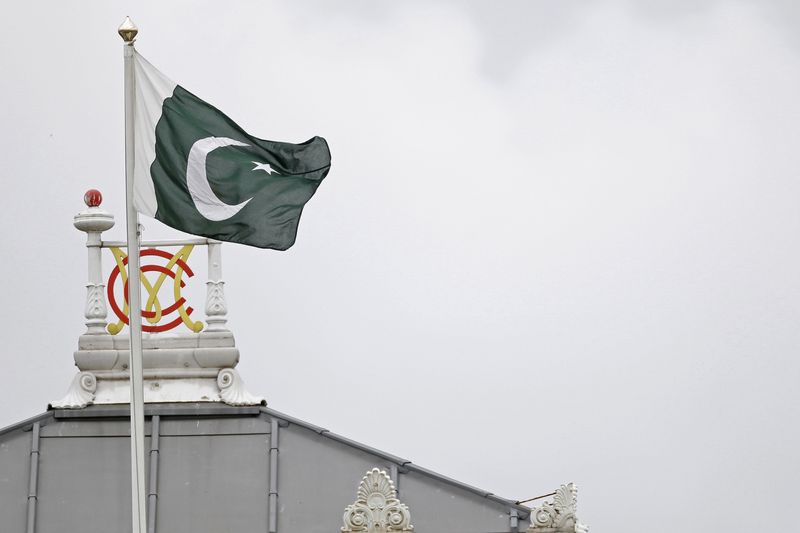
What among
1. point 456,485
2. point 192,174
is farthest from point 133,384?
point 456,485

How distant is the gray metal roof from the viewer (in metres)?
45.9

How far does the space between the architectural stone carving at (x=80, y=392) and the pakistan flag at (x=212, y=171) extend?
5.24 metres

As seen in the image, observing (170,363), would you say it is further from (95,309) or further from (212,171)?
(212,171)

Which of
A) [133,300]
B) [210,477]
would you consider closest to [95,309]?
[210,477]

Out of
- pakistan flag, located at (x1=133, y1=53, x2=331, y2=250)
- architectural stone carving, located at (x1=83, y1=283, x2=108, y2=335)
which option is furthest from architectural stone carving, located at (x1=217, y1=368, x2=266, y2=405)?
pakistan flag, located at (x1=133, y1=53, x2=331, y2=250)

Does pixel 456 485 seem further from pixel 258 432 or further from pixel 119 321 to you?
pixel 119 321

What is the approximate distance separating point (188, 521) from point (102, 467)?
1.77 m

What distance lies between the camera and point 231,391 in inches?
1831

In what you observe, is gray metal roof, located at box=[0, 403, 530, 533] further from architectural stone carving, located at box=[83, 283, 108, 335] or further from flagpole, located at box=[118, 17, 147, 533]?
flagpole, located at box=[118, 17, 147, 533]

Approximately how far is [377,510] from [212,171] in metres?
6.30

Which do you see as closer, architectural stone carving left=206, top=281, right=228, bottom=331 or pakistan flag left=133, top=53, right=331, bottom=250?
pakistan flag left=133, top=53, right=331, bottom=250

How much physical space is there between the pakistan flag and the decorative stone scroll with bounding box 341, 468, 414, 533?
15.0ft

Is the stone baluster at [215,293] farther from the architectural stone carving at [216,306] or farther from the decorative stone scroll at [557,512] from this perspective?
the decorative stone scroll at [557,512]

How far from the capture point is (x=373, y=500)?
147 ft
